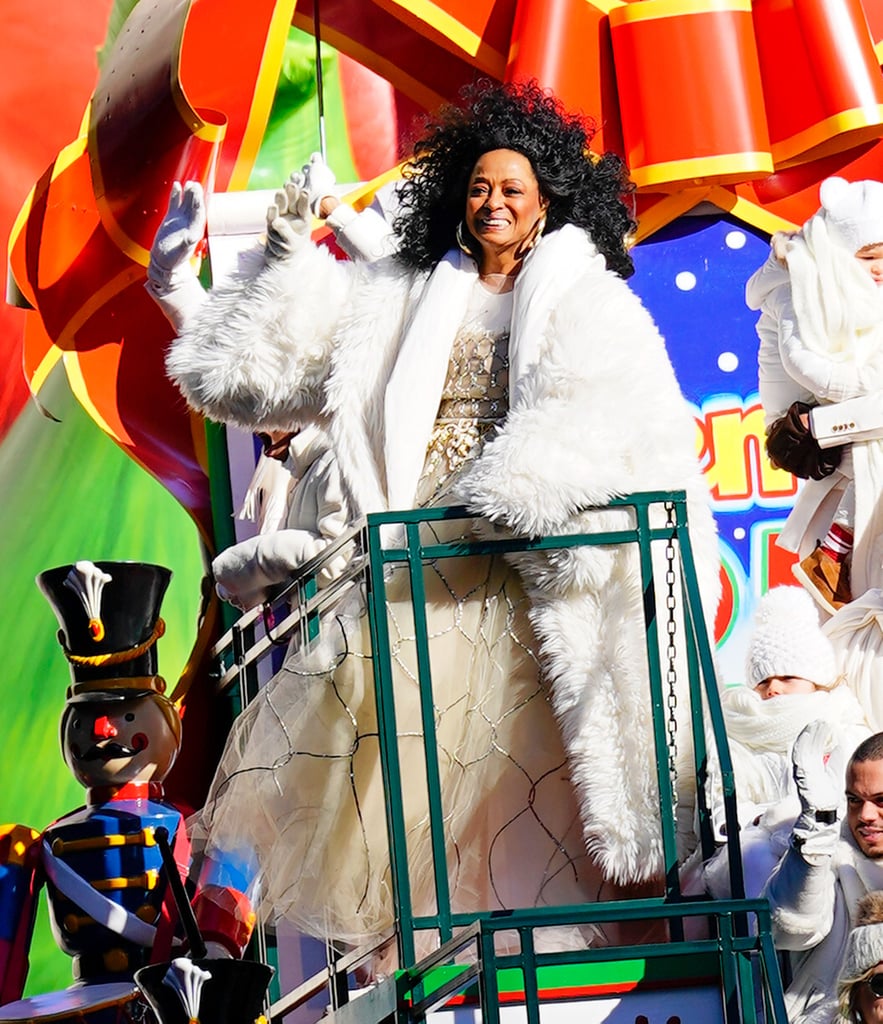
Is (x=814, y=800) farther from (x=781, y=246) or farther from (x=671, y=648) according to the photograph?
(x=781, y=246)

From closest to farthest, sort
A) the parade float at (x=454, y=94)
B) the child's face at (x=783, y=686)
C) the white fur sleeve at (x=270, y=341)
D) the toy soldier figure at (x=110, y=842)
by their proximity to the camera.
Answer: the toy soldier figure at (x=110, y=842)
the white fur sleeve at (x=270, y=341)
the child's face at (x=783, y=686)
the parade float at (x=454, y=94)

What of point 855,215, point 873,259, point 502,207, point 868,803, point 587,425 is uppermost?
point 855,215

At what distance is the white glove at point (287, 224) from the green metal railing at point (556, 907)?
844mm

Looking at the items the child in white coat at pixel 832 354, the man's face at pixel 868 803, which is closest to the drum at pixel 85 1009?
the man's face at pixel 868 803

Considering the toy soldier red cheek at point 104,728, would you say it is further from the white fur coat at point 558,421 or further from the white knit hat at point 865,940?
the white knit hat at point 865,940

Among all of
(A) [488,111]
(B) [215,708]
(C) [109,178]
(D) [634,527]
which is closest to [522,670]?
(D) [634,527]

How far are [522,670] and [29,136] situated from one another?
478 cm

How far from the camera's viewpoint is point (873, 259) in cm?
772

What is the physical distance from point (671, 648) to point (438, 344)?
926 millimetres

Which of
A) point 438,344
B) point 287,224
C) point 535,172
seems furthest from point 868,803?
point 287,224

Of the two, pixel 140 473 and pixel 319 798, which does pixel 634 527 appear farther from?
pixel 140 473

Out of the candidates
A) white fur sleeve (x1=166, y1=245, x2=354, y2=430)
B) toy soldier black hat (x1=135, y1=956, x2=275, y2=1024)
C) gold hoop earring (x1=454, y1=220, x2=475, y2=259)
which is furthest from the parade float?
toy soldier black hat (x1=135, y1=956, x2=275, y2=1024)

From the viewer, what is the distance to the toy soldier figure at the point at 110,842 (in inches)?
208

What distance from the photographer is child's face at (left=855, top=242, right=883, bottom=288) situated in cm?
770
